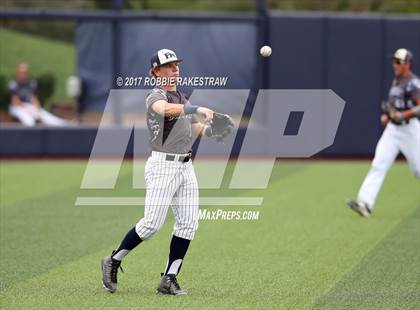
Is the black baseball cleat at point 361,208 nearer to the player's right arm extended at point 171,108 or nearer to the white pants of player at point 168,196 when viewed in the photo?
the white pants of player at point 168,196

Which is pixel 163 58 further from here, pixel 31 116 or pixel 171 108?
pixel 31 116

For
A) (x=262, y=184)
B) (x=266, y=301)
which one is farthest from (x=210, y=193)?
(x=266, y=301)

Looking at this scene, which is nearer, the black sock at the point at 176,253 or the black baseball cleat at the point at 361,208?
the black sock at the point at 176,253

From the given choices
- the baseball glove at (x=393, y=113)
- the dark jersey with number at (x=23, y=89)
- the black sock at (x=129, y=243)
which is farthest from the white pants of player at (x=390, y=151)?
the dark jersey with number at (x=23, y=89)

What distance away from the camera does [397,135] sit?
43.0 ft

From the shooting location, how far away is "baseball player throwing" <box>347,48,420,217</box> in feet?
42.6

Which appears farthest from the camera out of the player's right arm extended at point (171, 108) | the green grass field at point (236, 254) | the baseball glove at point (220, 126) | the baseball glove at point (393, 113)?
the baseball glove at point (393, 113)

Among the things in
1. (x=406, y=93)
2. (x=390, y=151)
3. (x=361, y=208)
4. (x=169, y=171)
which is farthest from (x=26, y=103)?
(x=169, y=171)

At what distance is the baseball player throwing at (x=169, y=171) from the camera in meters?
8.22

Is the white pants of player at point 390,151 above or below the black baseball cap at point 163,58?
below

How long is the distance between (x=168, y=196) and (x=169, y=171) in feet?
0.69

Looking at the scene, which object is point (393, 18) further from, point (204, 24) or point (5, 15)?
point (5, 15)

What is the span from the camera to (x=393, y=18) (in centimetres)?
2123

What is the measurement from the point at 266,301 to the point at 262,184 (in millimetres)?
8424
